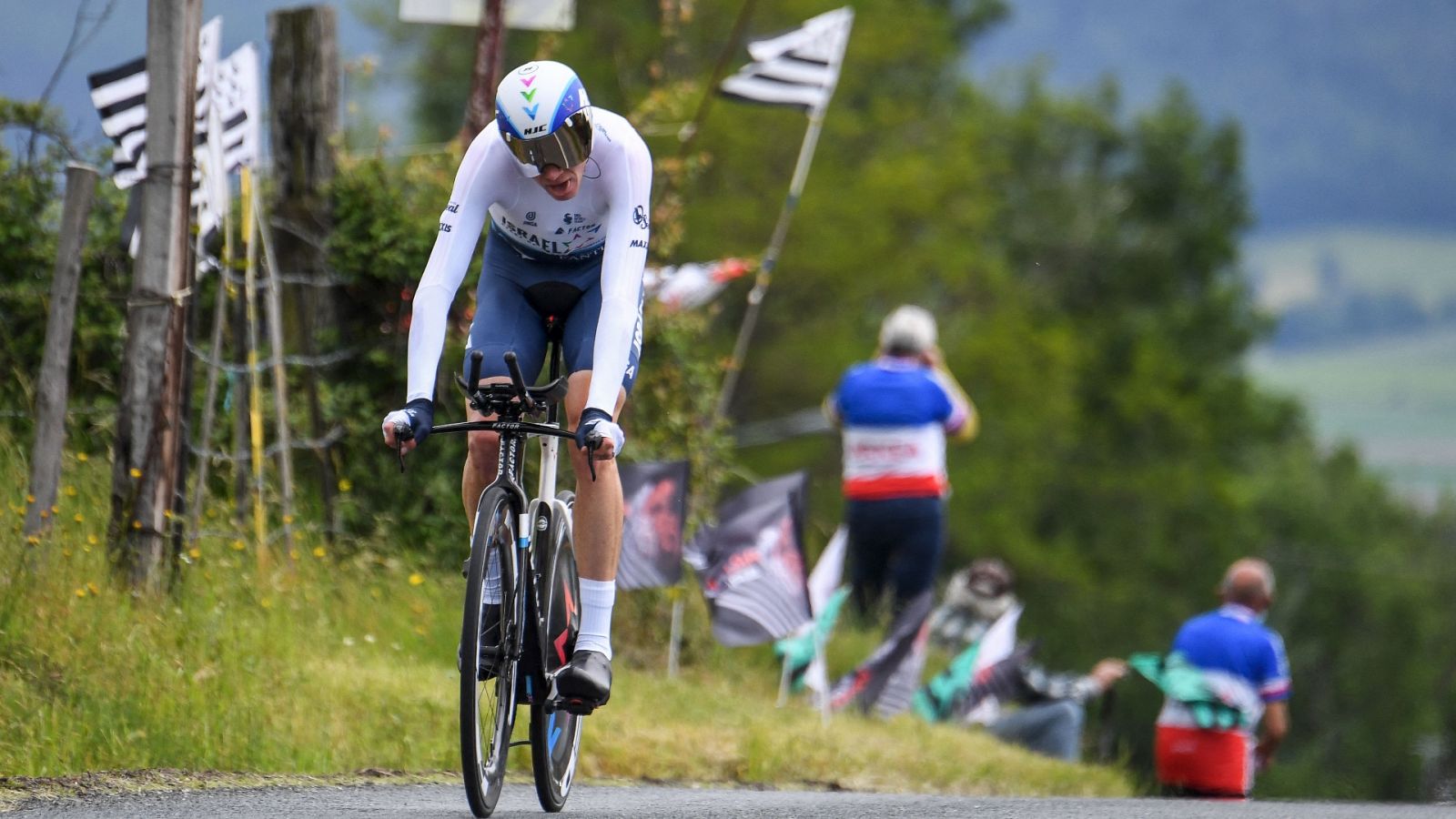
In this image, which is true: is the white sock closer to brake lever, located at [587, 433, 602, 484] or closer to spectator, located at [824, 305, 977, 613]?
brake lever, located at [587, 433, 602, 484]

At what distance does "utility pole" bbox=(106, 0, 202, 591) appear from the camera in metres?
8.00

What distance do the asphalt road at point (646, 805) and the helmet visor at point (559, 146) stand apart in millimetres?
2018

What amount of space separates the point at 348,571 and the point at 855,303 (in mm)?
24697

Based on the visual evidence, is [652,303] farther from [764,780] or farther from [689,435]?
[764,780]

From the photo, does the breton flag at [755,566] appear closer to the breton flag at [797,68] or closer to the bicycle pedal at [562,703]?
the breton flag at [797,68]

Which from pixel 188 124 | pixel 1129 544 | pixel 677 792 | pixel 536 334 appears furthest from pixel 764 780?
pixel 1129 544

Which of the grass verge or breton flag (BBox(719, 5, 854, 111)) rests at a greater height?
breton flag (BBox(719, 5, 854, 111))

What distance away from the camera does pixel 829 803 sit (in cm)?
683

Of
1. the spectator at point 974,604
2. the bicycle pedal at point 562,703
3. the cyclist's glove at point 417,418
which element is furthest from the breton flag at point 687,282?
the cyclist's glove at point 417,418

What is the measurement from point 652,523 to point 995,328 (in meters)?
28.5

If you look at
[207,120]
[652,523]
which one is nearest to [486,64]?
[207,120]

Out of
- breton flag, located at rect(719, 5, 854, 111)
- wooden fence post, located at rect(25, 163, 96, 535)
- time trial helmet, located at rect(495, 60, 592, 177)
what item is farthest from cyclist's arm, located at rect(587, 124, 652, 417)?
breton flag, located at rect(719, 5, 854, 111)

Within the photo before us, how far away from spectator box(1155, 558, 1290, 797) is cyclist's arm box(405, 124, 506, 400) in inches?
211

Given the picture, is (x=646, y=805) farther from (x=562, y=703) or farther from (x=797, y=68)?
(x=797, y=68)
